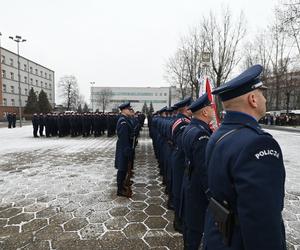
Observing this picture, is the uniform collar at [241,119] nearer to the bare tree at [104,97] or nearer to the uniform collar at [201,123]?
the uniform collar at [201,123]

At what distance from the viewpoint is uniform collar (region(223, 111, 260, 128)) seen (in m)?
1.53

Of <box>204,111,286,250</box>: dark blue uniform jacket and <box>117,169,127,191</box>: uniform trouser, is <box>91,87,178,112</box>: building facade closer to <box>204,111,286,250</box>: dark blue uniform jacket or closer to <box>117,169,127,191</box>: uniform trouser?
<box>117,169,127,191</box>: uniform trouser

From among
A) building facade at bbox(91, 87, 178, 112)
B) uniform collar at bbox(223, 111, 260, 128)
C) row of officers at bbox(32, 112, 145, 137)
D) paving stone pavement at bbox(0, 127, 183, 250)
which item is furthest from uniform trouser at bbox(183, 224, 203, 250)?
building facade at bbox(91, 87, 178, 112)

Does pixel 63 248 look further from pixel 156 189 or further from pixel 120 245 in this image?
pixel 156 189

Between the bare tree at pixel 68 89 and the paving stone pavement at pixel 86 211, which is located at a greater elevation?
the bare tree at pixel 68 89

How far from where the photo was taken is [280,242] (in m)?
1.38

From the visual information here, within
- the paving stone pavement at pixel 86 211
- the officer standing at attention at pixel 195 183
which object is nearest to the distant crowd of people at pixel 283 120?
the paving stone pavement at pixel 86 211

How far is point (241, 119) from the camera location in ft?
5.11

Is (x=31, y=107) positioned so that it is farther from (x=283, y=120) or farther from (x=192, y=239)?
(x=192, y=239)

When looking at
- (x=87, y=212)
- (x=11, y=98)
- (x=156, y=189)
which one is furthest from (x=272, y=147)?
(x=11, y=98)

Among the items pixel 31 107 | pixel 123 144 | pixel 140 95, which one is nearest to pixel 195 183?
pixel 123 144

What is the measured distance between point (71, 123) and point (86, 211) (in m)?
13.2

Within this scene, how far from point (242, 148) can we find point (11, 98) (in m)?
58.0

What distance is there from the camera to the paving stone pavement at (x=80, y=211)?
3.46 meters
